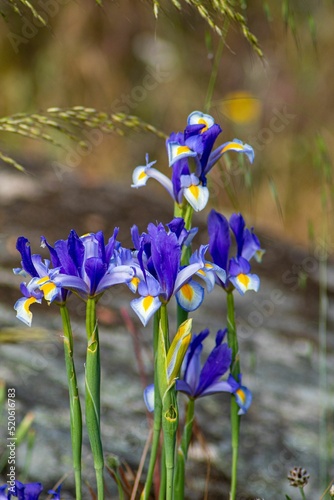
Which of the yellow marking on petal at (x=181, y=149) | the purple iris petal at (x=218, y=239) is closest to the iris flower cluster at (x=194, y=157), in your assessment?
the yellow marking on petal at (x=181, y=149)

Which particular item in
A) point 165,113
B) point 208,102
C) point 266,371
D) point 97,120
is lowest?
point 266,371

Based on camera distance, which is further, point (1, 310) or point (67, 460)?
point (1, 310)

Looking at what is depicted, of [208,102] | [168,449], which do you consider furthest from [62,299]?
[208,102]

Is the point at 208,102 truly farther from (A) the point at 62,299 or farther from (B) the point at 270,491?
(B) the point at 270,491

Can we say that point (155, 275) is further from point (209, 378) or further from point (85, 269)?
point (209, 378)

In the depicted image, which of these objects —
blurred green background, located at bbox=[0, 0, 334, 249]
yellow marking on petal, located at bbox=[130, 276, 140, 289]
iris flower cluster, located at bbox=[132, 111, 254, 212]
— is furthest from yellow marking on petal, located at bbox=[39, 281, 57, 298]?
blurred green background, located at bbox=[0, 0, 334, 249]

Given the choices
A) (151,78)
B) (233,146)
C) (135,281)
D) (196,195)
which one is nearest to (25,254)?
(135,281)
